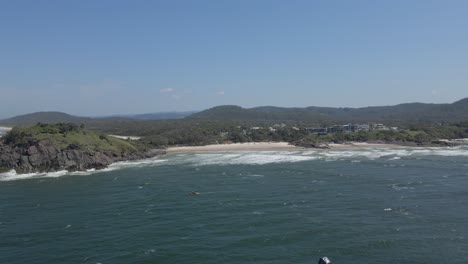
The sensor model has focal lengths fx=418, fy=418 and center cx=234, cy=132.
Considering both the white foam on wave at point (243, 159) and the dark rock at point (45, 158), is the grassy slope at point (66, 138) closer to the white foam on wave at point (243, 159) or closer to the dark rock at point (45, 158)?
the dark rock at point (45, 158)

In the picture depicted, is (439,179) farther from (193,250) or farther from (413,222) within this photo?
(193,250)

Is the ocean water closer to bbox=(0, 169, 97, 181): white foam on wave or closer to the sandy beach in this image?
bbox=(0, 169, 97, 181): white foam on wave

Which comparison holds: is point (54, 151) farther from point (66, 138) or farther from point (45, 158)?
point (66, 138)

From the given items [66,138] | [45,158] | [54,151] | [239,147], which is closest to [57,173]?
[45,158]

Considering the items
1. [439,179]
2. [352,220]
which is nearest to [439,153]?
[439,179]

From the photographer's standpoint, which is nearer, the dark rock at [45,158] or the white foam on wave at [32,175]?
the white foam on wave at [32,175]

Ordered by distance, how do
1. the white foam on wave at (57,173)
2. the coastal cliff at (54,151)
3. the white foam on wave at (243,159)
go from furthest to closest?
the white foam on wave at (243,159) → the coastal cliff at (54,151) → the white foam on wave at (57,173)

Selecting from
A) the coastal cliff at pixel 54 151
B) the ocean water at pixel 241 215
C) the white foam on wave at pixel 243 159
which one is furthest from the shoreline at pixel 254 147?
the ocean water at pixel 241 215
